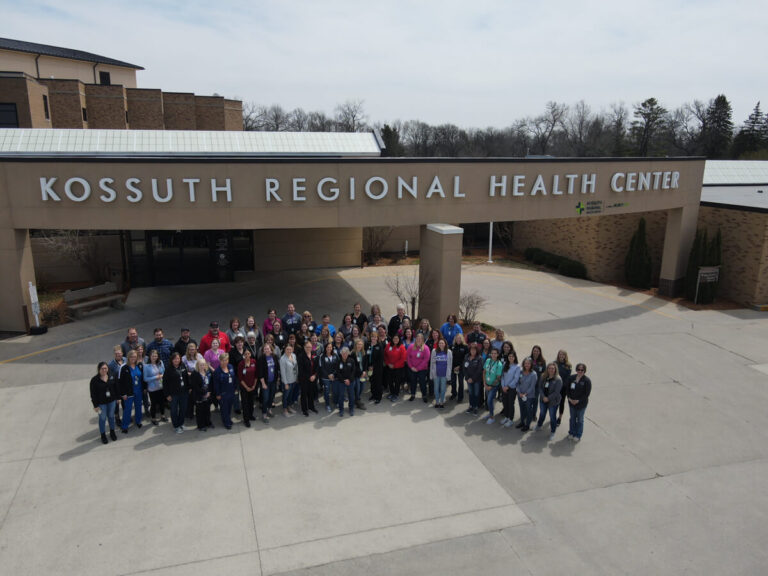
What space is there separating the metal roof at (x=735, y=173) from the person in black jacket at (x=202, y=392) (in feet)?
94.4

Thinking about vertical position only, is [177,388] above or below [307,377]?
above

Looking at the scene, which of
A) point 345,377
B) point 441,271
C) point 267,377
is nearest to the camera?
point 267,377

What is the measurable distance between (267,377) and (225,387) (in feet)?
2.62

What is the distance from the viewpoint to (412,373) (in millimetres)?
11047

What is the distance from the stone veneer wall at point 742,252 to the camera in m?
19.6

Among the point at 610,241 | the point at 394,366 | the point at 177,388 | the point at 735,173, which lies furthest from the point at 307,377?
the point at 735,173

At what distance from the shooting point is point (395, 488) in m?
8.25

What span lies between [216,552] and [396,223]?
413 inches

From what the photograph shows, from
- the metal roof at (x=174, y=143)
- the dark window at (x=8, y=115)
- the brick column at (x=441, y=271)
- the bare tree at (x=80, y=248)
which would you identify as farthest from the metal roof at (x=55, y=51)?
the brick column at (x=441, y=271)

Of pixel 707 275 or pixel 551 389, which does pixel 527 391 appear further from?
pixel 707 275

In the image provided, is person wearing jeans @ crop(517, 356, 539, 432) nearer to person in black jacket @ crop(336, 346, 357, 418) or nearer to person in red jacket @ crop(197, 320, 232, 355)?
person in black jacket @ crop(336, 346, 357, 418)

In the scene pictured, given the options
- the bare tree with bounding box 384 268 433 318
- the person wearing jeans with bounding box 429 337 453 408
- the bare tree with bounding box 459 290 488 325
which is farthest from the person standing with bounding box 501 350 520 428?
the bare tree with bounding box 459 290 488 325

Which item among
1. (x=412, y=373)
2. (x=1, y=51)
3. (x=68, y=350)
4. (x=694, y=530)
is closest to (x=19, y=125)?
(x=1, y=51)

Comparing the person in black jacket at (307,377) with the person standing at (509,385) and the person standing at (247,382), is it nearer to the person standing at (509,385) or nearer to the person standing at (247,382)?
the person standing at (247,382)
